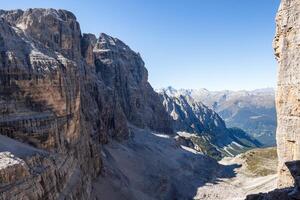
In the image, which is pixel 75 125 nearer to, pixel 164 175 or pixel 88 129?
pixel 88 129

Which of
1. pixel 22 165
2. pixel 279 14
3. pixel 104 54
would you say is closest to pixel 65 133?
pixel 22 165

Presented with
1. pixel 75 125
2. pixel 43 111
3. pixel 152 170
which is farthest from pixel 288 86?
pixel 152 170

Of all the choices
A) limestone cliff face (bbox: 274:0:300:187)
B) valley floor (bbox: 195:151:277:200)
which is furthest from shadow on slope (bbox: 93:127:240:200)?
limestone cliff face (bbox: 274:0:300:187)

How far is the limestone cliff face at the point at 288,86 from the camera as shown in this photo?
28.4 meters

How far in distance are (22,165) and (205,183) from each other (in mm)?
84608

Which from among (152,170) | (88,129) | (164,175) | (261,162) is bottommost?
(261,162)

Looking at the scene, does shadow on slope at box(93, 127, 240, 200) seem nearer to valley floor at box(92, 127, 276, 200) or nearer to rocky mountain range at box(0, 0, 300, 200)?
valley floor at box(92, 127, 276, 200)

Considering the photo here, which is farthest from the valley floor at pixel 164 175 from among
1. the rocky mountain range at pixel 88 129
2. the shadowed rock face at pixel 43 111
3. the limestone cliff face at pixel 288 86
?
the limestone cliff face at pixel 288 86

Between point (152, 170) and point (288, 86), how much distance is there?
234ft

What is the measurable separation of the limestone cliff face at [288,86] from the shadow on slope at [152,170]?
3489cm

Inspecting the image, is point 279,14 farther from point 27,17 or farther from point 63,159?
point 27,17

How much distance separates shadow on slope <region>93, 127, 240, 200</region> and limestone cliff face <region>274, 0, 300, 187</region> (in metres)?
34.9

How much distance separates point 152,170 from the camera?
97.3 metres

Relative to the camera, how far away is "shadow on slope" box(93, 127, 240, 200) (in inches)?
2864
